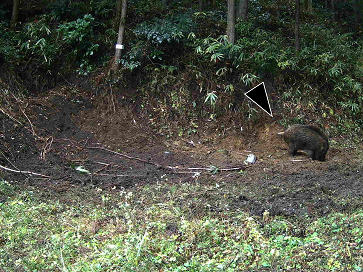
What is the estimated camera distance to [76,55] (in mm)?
10219

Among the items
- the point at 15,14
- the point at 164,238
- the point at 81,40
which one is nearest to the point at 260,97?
the point at 81,40

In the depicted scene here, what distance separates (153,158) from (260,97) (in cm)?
310

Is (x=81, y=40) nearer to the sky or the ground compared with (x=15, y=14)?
nearer to the ground

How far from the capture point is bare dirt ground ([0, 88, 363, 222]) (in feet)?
20.6

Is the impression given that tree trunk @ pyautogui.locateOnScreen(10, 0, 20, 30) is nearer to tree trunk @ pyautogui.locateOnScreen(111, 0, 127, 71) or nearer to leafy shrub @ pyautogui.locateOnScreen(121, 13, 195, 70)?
tree trunk @ pyautogui.locateOnScreen(111, 0, 127, 71)

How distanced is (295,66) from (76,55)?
533 cm

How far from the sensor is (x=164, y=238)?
15.9 ft

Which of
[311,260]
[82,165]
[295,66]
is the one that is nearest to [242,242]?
[311,260]

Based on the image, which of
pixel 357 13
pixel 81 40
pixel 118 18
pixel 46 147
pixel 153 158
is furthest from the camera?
pixel 357 13

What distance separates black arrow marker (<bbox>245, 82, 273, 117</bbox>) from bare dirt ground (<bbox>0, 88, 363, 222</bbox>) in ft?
1.66

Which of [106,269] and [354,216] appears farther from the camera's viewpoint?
[354,216]

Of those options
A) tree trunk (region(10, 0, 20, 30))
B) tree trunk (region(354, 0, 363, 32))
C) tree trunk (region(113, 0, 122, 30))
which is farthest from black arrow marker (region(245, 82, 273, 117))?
tree trunk (region(10, 0, 20, 30))

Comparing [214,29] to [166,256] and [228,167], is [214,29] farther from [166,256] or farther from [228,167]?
[166,256]

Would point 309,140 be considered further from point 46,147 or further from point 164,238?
point 46,147
